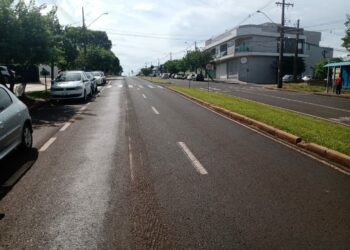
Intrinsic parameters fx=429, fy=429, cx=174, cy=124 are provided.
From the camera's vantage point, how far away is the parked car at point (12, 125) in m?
7.49

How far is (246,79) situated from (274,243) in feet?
230

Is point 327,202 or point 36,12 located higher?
point 36,12

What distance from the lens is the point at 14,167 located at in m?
7.69

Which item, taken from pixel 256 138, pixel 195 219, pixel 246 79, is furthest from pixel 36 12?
pixel 246 79

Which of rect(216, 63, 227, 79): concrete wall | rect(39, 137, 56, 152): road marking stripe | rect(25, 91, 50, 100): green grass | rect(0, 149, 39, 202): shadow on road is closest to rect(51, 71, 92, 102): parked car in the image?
rect(25, 91, 50, 100): green grass

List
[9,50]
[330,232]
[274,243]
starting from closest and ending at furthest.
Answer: [274,243], [330,232], [9,50]

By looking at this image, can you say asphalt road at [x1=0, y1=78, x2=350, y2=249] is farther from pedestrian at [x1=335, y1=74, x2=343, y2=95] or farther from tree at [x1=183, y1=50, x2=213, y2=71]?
tree at [x1=183, y1=50, x2=213, y2=71]

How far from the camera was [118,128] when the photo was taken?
1265cm

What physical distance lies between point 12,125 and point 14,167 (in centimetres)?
82

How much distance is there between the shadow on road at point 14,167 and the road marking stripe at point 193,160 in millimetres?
2991

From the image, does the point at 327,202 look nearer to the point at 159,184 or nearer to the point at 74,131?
the point at 159,184

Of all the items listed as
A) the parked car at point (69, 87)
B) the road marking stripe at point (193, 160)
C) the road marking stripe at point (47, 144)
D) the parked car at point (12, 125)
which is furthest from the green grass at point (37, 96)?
the road marking stripe at point (193, 160)

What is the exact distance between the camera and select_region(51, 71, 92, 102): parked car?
21922 mm

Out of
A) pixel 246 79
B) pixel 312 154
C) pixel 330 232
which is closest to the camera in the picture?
pixel 330 232
